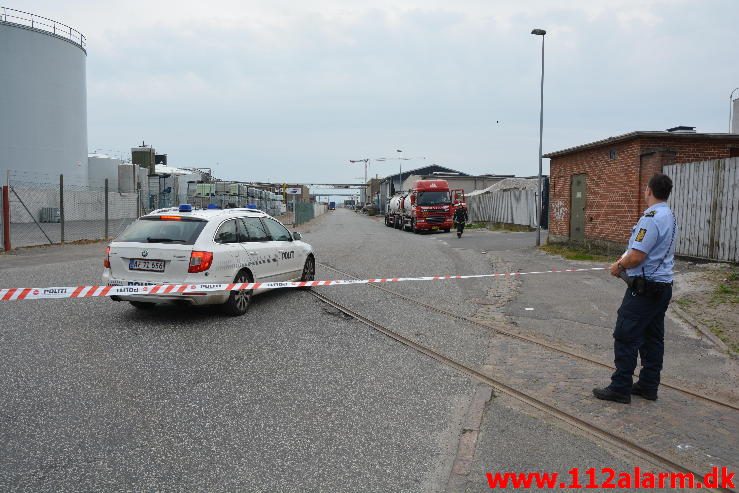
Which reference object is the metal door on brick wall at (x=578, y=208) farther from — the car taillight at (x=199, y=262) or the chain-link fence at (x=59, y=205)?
the chain-link fence at (x=59, y=205)

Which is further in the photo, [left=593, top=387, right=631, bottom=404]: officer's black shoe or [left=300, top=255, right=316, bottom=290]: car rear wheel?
[left=300, top=255, right=316, bottom=290]: car rear wheel

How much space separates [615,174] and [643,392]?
1297 centimetres

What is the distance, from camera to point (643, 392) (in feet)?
17.0

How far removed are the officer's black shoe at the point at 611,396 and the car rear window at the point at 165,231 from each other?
5384mm

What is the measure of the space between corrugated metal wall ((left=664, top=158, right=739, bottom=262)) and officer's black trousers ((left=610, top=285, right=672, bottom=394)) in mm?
9019

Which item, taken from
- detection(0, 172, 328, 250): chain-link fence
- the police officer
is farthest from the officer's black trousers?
detection(0, 172, 328, 250): chain-link fence

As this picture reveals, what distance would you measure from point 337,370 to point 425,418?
149cm

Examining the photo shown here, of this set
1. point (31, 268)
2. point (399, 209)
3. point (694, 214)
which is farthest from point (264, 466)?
point (399, 209)

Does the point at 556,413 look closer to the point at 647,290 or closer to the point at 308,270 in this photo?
the point at 647,290

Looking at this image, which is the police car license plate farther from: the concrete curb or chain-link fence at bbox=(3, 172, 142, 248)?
chain-link fence at bbox=(3, 172, 142, 248)

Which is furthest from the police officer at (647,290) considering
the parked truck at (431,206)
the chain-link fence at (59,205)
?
the parked truck at (431,206)

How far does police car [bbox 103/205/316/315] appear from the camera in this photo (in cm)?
795

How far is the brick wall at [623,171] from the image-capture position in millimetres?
15547

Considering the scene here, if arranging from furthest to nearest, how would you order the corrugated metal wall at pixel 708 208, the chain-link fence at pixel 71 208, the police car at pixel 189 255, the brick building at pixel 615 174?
the chain-link fence at pixel 71 208, the brick building at pixel 615 174, the corrugated metal wall at pixel 708 208, the police car at pixel 189 255
